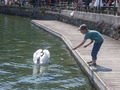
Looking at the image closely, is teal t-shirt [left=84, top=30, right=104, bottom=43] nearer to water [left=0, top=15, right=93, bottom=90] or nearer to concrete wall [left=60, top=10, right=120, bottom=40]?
water [left=0, top=15, right=93, bottom=90]

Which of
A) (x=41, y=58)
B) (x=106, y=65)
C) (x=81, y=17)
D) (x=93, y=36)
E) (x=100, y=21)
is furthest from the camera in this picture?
(x=81, y=17)

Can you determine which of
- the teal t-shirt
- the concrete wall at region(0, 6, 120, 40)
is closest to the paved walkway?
the teal t-shirt

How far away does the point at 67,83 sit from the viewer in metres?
14.9

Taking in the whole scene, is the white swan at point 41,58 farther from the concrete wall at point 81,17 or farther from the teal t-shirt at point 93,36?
the concrete wall at point 81,17

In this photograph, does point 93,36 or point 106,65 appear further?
point 106,65

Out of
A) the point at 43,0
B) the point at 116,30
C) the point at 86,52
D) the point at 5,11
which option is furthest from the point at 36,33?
the point at 5,11

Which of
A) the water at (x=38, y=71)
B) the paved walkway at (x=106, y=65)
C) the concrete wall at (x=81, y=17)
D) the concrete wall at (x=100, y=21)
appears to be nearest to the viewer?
the paved walkway at (x=106, y=65)

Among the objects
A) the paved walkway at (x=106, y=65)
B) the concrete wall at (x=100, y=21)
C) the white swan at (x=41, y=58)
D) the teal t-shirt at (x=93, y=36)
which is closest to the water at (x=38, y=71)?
the white swan at (x=41, y=58)

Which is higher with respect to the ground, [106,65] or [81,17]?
[81,17]

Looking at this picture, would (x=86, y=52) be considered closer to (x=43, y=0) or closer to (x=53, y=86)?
(x=53, y=86)

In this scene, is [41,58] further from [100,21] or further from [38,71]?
[100,21]

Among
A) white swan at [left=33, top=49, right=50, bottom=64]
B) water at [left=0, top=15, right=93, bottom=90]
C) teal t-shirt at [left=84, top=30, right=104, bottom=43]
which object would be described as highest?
teal t-shirt at [left=84, top=30, right=104, bottom=43]

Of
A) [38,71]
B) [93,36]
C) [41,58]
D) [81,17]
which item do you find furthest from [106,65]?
[81,17]

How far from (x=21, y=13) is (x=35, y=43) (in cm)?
3425
